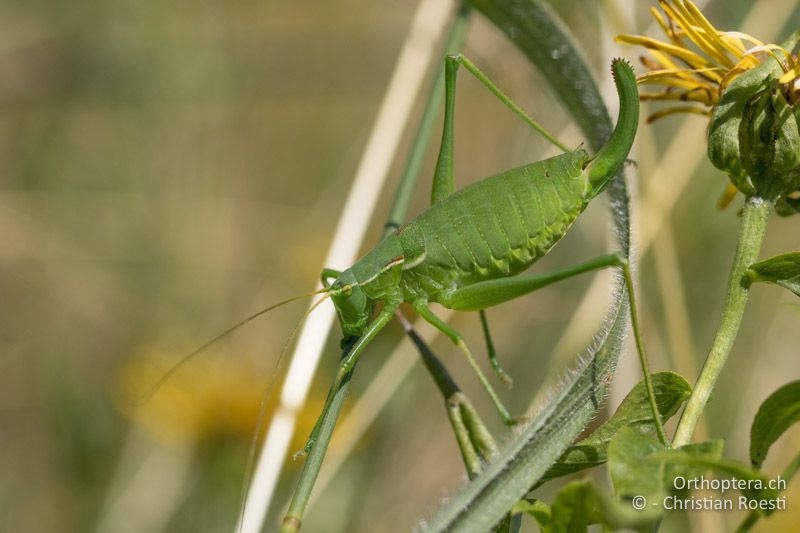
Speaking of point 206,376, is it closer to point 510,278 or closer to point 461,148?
point 510,278

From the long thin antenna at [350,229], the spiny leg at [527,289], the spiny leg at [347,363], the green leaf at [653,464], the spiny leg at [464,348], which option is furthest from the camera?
the long thin antenna at [350,229]

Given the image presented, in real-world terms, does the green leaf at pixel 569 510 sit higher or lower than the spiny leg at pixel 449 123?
lower

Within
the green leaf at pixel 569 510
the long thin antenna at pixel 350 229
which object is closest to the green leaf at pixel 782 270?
the green leaf at pixel 569 510

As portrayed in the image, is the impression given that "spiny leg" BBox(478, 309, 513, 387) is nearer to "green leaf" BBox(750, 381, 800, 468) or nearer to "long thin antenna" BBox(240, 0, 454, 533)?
"long thin antenna" BBox(240, 0, 454, 533)

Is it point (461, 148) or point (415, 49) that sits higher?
point (461, 148)

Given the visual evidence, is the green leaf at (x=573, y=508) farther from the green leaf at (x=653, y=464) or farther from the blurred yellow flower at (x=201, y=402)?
the blurred yellow flower at (x=201, y=402)

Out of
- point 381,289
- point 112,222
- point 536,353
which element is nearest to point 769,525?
point 536,353
